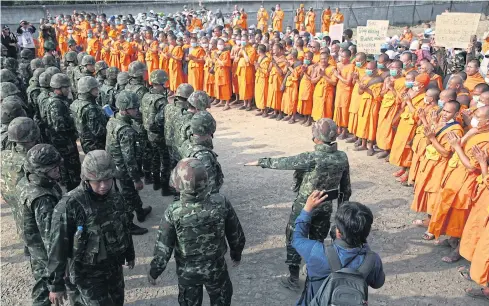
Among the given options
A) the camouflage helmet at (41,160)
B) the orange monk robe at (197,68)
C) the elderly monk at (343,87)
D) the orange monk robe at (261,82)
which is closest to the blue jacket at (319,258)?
the camouflage helmet at (41,160)

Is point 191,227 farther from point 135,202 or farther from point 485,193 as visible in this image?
point 485,193

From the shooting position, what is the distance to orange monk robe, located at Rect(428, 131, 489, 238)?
15.3 ft

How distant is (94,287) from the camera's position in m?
3.27

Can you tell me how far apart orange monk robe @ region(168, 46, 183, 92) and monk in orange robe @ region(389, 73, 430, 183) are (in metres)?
7.88

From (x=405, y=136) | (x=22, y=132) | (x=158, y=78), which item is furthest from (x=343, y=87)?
(x=22, y=132)

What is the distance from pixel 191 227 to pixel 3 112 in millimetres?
3750

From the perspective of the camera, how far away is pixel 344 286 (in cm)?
222

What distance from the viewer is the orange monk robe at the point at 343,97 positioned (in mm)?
8875

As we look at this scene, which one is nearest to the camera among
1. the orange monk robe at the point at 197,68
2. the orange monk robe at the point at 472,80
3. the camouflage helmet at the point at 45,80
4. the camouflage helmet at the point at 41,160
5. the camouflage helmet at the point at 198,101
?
the camouflage helmet at the point at 41,160

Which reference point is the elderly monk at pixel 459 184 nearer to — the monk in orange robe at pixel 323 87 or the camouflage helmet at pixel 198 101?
the camouflage helmet at pixel 198 101

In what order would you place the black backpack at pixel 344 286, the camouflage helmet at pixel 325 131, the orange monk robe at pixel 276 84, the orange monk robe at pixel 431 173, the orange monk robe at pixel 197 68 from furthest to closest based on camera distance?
the orange monk robe at pixel 197 68 → the orange monk robe at pixel 276 84 → the orange monk robe at pixel 431 173 → the camouflage helmet at pixel 325 131 → the black backpack at pixel 344 286

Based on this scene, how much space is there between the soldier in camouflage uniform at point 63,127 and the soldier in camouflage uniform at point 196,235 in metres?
3.97

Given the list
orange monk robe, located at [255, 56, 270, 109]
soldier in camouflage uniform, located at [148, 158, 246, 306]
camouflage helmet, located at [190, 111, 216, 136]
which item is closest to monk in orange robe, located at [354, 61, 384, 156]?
orange monk robe, located at [255, 56, 270, 109]

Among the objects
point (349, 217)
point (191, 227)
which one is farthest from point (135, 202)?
point (349, 217)
